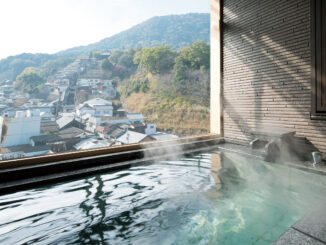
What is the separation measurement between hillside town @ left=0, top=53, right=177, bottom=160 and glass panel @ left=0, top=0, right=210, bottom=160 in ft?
0.05

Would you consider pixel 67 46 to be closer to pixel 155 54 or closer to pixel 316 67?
pixel 155 54

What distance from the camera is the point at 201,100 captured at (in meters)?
5.40

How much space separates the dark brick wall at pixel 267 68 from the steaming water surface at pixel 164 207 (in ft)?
3.66

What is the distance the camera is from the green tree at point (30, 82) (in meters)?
3.31

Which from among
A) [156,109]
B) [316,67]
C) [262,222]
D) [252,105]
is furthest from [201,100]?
[262,222]

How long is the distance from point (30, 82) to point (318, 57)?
4462 mm

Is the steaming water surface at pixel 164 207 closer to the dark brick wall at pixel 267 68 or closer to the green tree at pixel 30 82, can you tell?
the dark brick wall at pixel 267 68

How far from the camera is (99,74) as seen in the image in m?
4.38

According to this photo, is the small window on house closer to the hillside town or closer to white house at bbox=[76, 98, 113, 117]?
the hillside town

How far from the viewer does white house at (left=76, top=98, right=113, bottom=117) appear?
12.6 feet

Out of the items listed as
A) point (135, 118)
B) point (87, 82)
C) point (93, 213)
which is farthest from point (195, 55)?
point (93, 213)

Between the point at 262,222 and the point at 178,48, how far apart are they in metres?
5.16

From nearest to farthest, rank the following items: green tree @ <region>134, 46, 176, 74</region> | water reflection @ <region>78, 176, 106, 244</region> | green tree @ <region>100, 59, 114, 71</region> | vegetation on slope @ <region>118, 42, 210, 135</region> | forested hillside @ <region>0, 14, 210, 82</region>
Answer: water reflection @ <region>78, 176, 106, 244</region> < forested hillside @ <region>0, 14, 210, 82</region> < green tree @ <region>100, 59, 114, 71</region> < vegetation on slope @ <region>118, 42, 210, 135</region> < green tree @ <region>134, 46, 176, 74</region>

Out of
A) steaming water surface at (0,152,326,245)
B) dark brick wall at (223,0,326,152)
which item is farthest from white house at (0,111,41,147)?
dark brick wall at (223,0,326,152)
